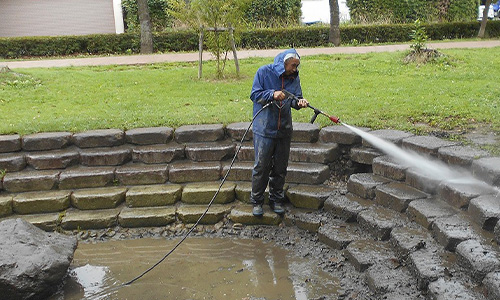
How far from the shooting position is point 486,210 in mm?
4691

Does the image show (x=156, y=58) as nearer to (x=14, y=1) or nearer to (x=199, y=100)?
(x=199, y=100)

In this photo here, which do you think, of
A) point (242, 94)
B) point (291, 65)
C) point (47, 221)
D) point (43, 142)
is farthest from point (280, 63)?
point (242, 94)

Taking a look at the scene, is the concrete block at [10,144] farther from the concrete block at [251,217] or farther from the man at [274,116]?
the man at [274,116]

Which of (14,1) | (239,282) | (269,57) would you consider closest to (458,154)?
(239,282)

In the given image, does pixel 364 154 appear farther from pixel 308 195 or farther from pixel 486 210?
pixel 486 210

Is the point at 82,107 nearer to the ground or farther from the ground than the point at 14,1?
nearer to the ground

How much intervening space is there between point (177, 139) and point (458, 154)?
12.3ft

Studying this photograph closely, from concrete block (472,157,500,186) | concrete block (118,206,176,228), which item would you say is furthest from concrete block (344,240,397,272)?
concrete block (118,206,176,228)

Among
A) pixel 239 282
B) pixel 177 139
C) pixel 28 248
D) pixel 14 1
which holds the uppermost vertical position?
pixel 14 1

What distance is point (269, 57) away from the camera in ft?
44.4

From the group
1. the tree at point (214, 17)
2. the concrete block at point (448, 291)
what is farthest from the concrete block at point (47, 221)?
the tree at point (214, 17)

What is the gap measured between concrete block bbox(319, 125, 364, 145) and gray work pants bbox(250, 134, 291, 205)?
107cm

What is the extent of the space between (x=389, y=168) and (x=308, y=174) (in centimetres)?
104

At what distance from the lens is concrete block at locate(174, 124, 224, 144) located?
7.43 meters
